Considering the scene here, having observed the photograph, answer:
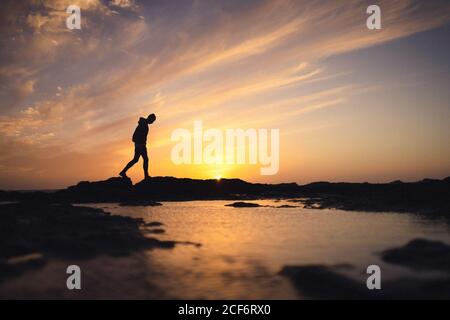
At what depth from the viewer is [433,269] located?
5770 mm

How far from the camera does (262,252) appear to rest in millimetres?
7238

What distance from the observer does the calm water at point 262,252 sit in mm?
5008

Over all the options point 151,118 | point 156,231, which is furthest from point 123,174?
point 156,231

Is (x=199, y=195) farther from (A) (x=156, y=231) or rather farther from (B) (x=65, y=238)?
(B) (x=65, y=238)

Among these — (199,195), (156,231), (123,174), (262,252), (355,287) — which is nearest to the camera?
(355,287)

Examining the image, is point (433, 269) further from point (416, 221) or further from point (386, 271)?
point (416, 221)

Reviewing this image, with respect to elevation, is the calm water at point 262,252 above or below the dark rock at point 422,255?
below

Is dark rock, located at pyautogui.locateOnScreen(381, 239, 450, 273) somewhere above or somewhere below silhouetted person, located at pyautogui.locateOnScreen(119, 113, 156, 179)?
below

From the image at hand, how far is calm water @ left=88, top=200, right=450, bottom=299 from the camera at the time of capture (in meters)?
5.01

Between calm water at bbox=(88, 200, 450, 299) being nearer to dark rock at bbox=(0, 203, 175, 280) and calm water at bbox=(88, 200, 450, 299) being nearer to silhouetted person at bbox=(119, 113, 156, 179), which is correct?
dark rock at bbox=(0, 203, 175, 280)

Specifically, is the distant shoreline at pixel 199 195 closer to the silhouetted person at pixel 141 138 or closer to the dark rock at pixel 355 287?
the silhouetted person at pixel 141 138

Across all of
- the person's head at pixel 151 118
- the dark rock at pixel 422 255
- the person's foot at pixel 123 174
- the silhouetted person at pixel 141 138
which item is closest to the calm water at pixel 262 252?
the dark rock at pixel 422 255

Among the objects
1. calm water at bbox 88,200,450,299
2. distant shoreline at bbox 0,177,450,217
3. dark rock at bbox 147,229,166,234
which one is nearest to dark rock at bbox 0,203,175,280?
dark rock at bbox 147,229,166,234
